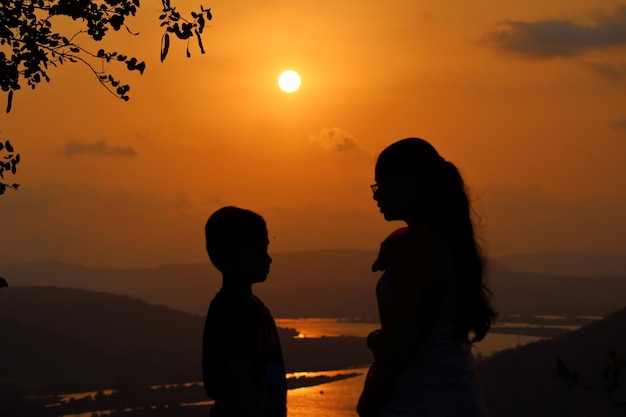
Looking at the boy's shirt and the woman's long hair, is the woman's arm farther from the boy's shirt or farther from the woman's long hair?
the boy's shirt

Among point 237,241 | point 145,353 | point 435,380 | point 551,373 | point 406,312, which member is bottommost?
point 551,373

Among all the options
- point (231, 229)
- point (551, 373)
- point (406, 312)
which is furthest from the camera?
point (551, 373)

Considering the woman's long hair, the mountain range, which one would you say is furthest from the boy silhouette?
the mountain range

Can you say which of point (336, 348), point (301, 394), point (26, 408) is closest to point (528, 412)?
point (301, 394)

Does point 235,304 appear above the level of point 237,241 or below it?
below

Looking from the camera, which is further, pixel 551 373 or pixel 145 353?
pixel 145 353

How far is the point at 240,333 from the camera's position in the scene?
5230 mm

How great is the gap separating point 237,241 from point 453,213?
49.1 inches

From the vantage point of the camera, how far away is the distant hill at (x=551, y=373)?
3280 inches

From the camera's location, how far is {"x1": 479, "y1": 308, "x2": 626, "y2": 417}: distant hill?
83312mm

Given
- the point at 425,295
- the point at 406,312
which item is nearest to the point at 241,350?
the point at 406,312

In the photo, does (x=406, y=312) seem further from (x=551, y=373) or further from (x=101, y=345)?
(x=101, y=345)

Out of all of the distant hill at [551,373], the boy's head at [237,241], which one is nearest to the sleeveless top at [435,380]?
the boy's head at [237,241]

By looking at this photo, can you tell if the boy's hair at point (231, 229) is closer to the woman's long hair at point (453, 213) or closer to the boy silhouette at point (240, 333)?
the boy silhouette at point (240, 333)
